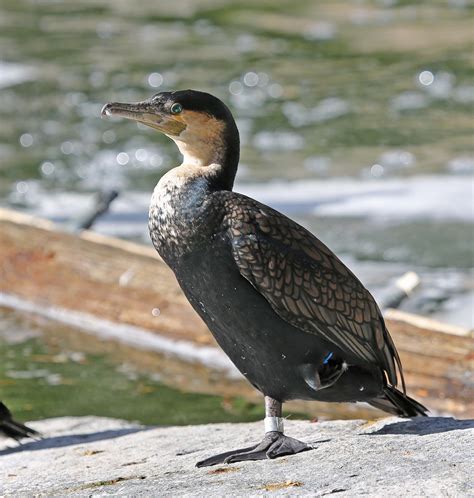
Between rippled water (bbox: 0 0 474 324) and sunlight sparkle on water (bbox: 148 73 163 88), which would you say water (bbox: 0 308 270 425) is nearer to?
rippled water (bbox: 0 0 474 324)

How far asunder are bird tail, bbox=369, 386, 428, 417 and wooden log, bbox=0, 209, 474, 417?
1.14m

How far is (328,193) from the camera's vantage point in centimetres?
973

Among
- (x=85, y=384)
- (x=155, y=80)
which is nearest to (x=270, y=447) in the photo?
(x=85, y=384)

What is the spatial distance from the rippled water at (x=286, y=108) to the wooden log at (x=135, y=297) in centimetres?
127

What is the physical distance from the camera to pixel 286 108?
41.3 feet

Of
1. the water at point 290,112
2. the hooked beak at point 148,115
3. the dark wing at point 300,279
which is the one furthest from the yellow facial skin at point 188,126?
the water at point 290,112

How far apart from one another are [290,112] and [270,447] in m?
8.48

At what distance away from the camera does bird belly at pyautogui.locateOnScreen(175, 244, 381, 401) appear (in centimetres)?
403

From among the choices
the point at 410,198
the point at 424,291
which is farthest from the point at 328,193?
the point at 424,291

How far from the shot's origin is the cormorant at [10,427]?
529cm

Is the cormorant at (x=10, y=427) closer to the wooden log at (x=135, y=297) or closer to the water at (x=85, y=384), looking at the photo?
the water at (x=85, y=384)

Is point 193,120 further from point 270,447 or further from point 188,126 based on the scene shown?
point 270,447

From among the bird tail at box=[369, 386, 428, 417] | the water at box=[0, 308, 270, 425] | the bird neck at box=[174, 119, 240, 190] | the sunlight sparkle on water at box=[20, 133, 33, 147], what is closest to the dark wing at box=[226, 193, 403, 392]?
the bird neck at box=[174, 119, 240, 190]

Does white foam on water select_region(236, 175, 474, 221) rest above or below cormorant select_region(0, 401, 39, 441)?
above
